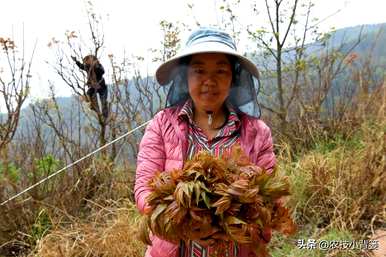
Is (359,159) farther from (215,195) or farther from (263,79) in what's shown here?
(215,195)

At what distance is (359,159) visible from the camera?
Result: 3.83 m

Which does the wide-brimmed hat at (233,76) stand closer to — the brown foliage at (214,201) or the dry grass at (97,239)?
the brown foliage at (214,201)

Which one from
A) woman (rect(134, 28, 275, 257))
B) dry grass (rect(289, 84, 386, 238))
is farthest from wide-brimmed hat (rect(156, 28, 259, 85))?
dry grass (rect(289, 84, 386, 238))

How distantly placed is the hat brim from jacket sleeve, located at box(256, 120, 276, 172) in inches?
10.1

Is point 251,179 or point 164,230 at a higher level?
point 251,179

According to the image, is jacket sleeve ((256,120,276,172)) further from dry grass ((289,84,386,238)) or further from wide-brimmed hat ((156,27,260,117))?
dry grass ((289,84,386,238))

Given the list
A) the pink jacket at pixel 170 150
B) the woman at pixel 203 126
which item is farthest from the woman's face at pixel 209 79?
the pink jacket at pixel 170 150

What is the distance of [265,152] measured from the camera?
1675 millimetres

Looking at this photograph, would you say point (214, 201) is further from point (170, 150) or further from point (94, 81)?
point (94, 81)

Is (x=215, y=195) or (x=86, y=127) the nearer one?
(x=215, y=195)

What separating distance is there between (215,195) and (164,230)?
0.18 meters

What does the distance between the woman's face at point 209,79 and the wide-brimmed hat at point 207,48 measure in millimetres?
38

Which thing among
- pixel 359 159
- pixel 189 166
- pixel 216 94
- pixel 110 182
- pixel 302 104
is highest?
pixel 216 94

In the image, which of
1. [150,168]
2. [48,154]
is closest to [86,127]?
[48,154]
